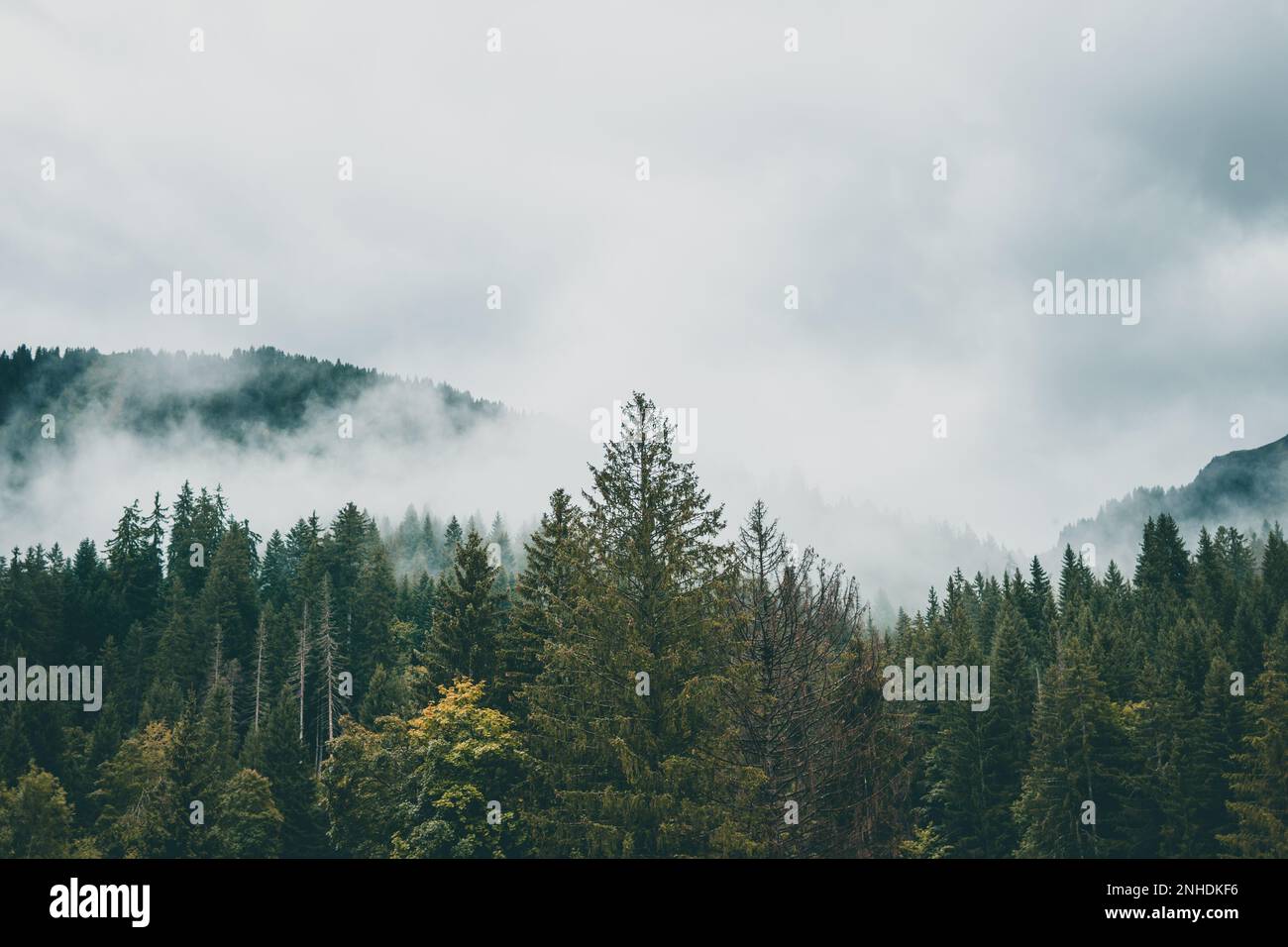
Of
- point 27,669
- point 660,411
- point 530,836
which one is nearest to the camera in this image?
point 660,411

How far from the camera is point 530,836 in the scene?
3819cm

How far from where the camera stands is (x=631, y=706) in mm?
31672

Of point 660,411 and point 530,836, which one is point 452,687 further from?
point 660,411

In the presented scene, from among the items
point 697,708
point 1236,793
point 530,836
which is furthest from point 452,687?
point 1236,793

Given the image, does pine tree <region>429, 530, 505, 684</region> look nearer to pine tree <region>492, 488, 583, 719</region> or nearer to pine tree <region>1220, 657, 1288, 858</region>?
pine tree <region>492, 488, 583, 719</region>

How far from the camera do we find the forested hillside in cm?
3244

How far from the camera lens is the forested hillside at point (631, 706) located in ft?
106
